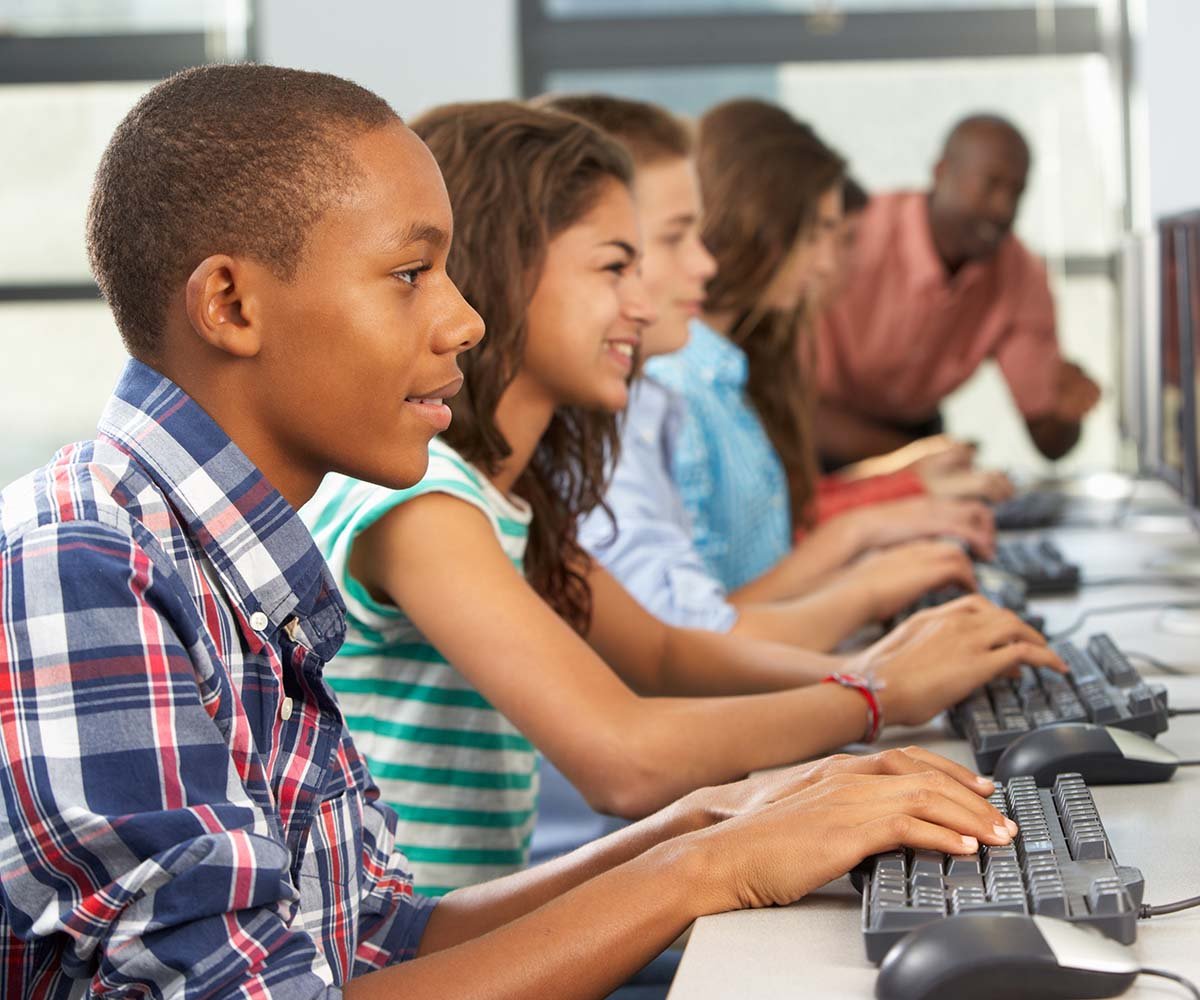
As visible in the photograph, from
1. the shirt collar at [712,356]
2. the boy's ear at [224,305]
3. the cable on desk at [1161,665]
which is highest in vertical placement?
the boy's ear at [224,305]

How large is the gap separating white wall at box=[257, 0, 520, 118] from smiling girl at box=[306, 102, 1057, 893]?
2955 mm

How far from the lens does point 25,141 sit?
4445 mm

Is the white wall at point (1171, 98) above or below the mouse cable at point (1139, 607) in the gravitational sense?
above

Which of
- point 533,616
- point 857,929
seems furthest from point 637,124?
point 857,929

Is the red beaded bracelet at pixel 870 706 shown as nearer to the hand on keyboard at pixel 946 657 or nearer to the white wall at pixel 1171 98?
the hand on keyboard at pixel 946 657

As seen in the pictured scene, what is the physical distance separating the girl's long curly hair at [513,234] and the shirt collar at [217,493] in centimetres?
50

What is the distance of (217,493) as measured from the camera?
2.69 ft

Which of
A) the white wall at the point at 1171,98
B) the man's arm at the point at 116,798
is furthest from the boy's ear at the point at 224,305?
the white wall at the point at 1171,98

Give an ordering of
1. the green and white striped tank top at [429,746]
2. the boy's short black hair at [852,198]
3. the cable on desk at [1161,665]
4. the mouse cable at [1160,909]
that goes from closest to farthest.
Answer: the mouse cable at [1160,909] < the green and white striped tank top at [429,746] < the cable on desk at [1161,665] < the boy's short black hair at [852,198]

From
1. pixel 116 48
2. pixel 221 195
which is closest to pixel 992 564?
pixel 221 195

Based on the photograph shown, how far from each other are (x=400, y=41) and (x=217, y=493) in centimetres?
371

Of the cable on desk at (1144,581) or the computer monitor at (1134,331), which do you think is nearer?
the cable on desk at (1144,581)

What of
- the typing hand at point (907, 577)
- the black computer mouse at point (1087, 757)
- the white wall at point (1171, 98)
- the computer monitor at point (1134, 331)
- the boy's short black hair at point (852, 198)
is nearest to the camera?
the black computer mouse at point (1087, 757)

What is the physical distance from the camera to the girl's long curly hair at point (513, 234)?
1.36 m
